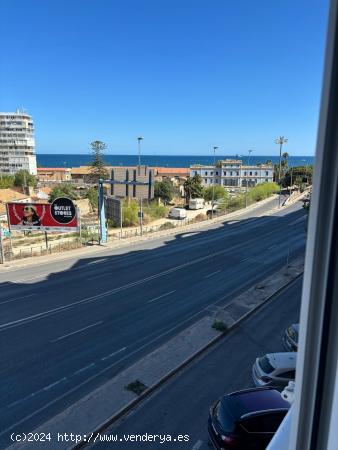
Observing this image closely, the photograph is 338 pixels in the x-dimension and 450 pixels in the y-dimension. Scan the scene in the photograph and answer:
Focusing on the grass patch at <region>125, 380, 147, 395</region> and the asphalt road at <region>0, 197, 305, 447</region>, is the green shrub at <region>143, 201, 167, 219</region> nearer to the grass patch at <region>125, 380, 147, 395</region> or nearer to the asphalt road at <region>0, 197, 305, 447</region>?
the asphalt road at <region>0, 197, 305, 447</region>

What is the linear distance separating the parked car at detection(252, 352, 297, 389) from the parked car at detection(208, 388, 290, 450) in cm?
147

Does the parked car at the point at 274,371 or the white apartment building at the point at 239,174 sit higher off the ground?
the white apartment building at the point at 239,174

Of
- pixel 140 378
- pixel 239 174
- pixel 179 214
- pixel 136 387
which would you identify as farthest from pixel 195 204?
pixel 136 387

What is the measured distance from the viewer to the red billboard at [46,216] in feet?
86.3

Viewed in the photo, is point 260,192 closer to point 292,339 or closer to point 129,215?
point 129,215

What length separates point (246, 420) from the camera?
7062 mm

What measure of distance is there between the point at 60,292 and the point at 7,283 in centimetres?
377

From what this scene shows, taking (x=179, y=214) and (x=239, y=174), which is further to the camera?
(x=239, y=174)

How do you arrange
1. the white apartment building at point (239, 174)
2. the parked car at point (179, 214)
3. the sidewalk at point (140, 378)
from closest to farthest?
1. the sidewalk at point (140, 378)
2. the parked car at point (179, 214)
3. the white apartment building at point (239, 174)

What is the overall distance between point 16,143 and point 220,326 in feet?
438

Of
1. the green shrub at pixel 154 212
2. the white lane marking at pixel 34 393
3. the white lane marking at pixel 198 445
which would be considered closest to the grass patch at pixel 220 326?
the white lane marking at pixel 198 445

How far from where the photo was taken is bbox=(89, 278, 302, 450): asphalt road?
7766mm

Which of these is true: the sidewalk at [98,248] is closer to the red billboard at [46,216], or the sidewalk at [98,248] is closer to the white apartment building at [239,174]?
the red billboard at [46,216]

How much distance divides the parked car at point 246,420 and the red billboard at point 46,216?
69.5 ft
